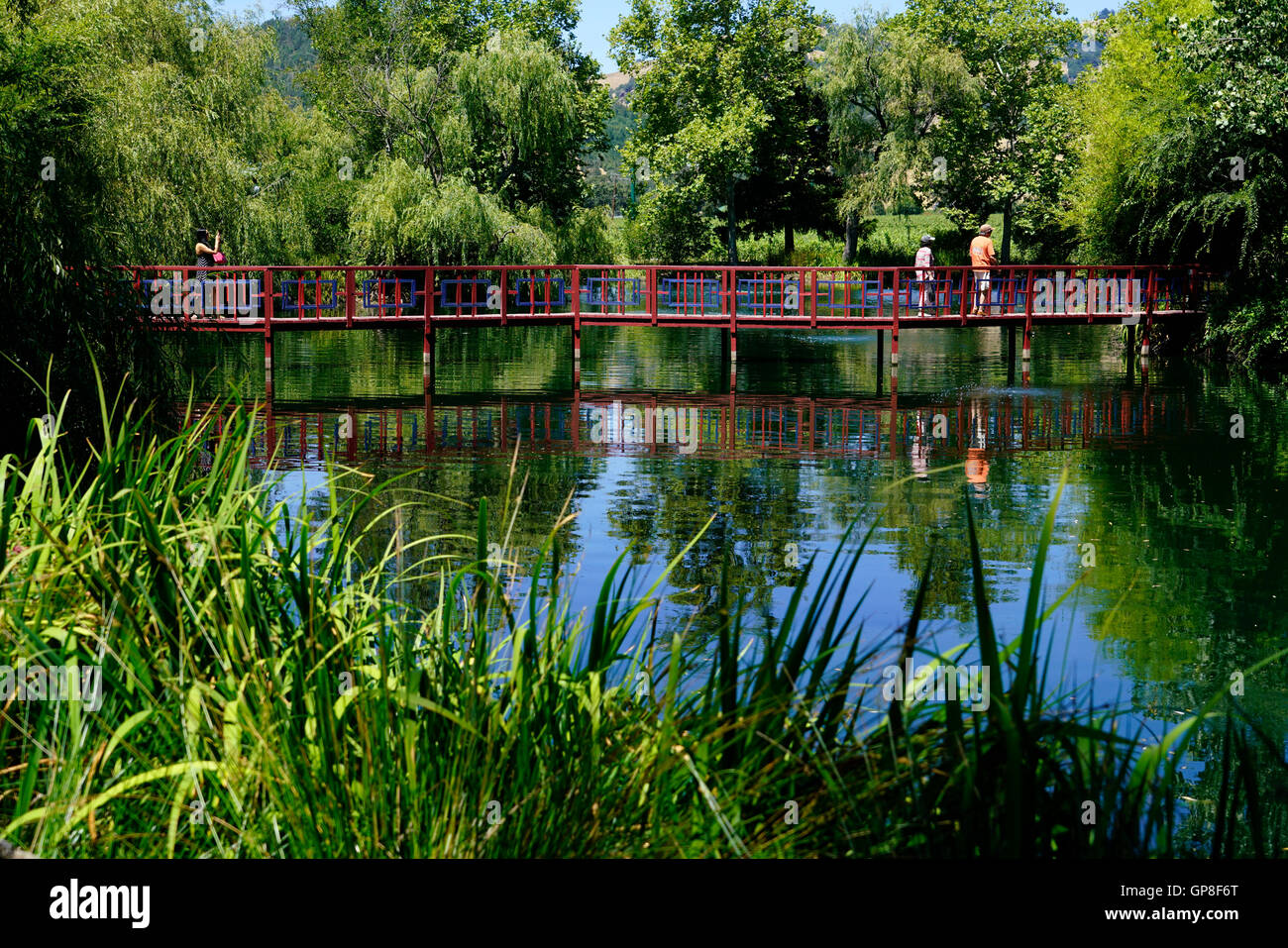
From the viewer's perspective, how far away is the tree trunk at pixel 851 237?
176ft

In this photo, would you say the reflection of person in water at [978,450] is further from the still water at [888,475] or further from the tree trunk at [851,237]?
the tree trunk at [851,237]

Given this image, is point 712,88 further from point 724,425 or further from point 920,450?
point 920,450

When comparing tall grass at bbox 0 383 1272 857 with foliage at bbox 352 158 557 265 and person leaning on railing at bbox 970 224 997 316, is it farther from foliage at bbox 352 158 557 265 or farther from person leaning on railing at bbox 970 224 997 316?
foliage at bbox 352 158 557 265

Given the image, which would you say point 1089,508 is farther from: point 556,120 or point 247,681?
point 556,120

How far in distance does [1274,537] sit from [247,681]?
9752 mm

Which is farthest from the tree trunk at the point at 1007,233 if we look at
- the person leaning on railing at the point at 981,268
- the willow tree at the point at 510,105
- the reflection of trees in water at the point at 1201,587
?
the reflection of trees in water at the point at 1201,587

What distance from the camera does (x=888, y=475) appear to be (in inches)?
577

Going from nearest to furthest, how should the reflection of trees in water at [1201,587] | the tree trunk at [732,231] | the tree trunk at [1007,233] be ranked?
the reflection of trees in water at [1201,587], the tree trunk at [1007,233], the tree trunk at [732,231]

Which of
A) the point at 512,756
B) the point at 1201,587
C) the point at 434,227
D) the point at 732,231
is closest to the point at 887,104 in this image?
the point at 732,231

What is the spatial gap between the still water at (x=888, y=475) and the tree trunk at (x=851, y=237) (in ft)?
81.4

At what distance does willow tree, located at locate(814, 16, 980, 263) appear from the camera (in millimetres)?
50750

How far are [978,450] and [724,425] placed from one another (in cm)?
353

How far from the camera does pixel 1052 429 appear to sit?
18234mm
